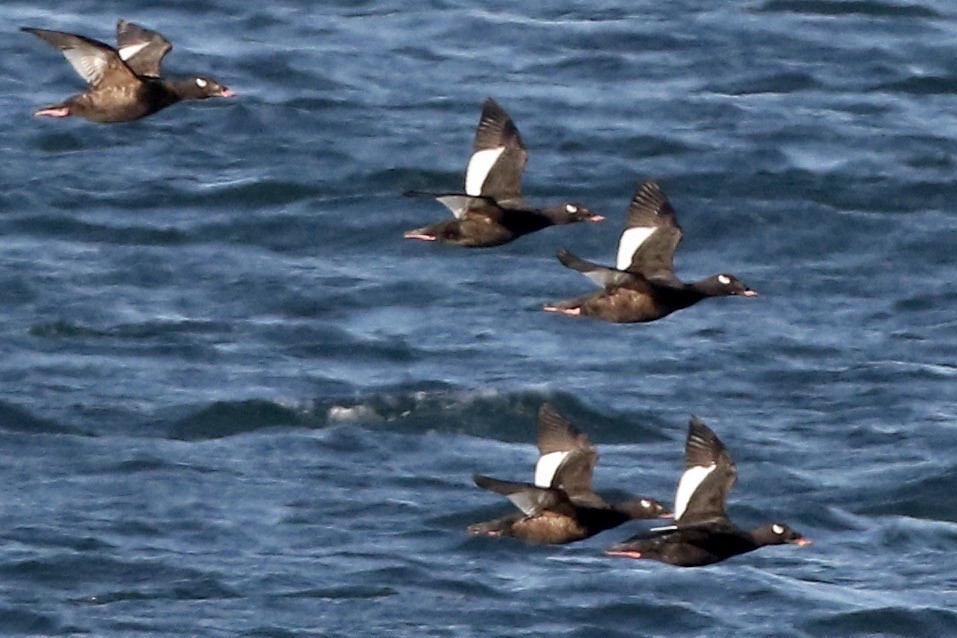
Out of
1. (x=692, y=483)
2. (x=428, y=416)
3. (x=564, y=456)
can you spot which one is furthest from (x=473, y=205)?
(x=428, y=416)

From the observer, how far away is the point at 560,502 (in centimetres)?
2328

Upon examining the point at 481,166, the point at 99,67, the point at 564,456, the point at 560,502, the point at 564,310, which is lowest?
the point at 560,502

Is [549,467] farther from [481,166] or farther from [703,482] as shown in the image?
[481,166]

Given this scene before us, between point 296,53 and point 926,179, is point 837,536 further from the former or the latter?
point 296,53

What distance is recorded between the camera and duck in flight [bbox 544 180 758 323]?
24297 mm

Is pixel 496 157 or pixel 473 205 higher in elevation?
pixel 496 157

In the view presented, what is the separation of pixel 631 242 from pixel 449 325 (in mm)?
11797

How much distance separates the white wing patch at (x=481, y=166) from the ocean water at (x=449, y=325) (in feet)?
22.7

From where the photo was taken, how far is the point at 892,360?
35.8 metres

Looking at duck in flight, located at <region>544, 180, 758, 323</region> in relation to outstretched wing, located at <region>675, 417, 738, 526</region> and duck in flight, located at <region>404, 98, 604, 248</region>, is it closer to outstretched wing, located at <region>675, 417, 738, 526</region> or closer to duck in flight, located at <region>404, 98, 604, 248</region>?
duck in flight, located at <region>404, 98, 604, 248</region>

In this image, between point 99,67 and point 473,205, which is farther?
point 99,67

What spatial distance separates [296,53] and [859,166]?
865cm

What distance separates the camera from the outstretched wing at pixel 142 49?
87.2 ft

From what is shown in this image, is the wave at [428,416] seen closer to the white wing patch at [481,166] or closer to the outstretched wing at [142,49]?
the outstretched wing at [142,49]
